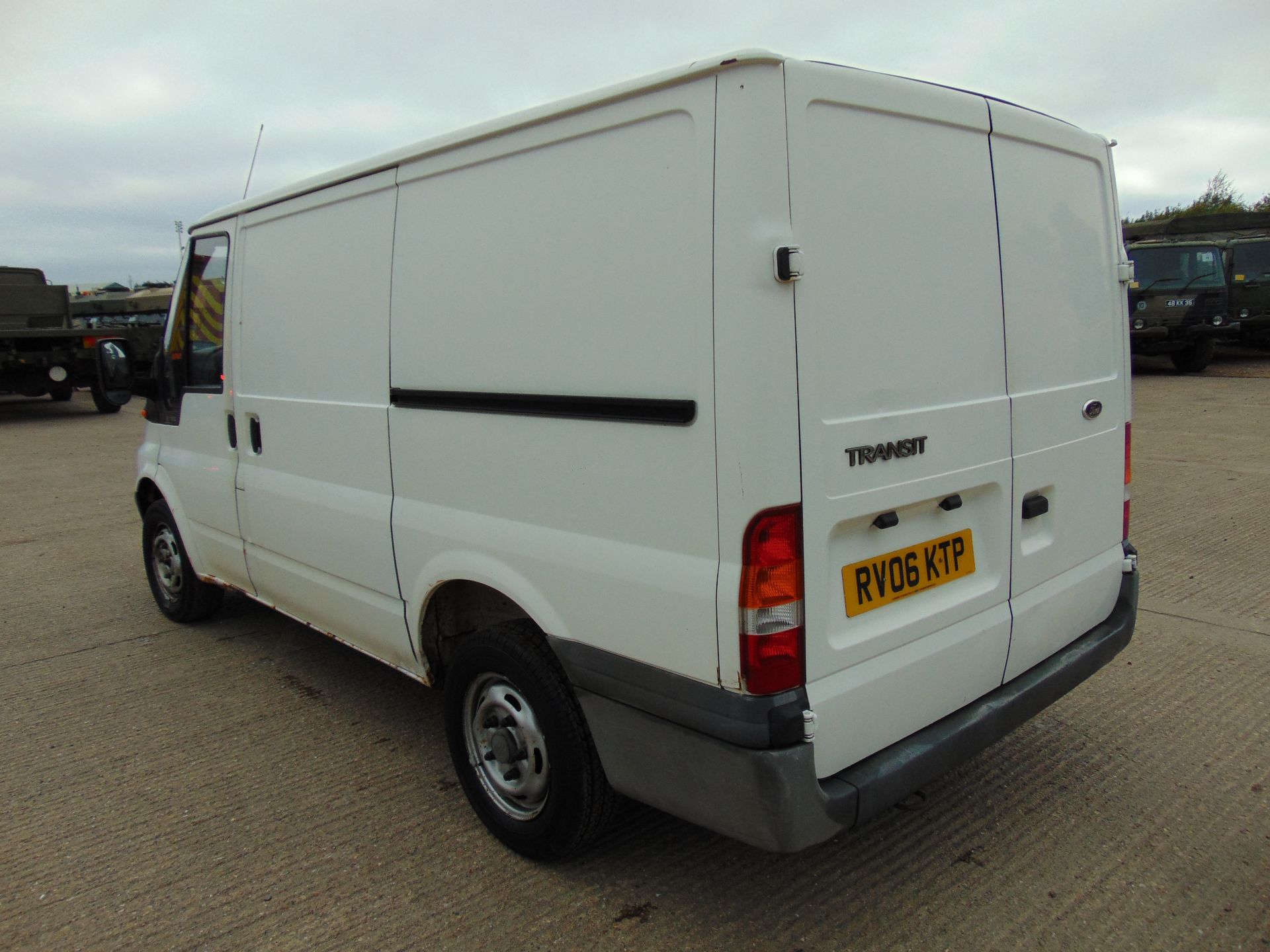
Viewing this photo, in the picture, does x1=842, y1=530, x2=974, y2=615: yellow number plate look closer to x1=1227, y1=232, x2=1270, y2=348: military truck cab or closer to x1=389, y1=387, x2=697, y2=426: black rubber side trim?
x1=389, y1=387, x2=697, y2=426: black rubber side trim

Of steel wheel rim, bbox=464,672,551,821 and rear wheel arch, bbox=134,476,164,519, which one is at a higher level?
rear wheel arch, bbox=134,476,164,519

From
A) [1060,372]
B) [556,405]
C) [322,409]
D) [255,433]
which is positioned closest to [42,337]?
[255,433]

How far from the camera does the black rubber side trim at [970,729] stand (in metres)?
2.21

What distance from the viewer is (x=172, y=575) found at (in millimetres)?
4977

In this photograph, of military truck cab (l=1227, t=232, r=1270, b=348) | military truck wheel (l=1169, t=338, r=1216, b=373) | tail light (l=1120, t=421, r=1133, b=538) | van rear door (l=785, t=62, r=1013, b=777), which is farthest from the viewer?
military truck cab (l=1227, t=232, r=1270, b=348)

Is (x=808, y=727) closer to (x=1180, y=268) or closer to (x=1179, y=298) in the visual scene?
(x=1179, y=298)

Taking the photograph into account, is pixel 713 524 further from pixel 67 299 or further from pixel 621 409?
pixel 67 299

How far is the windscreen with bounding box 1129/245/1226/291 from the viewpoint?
14805mm

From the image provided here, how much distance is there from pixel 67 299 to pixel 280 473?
49.6ft

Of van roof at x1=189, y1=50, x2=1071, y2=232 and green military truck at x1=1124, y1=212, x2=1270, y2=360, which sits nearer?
van roof at x1=189, y1=50, x2=1071, y2=232

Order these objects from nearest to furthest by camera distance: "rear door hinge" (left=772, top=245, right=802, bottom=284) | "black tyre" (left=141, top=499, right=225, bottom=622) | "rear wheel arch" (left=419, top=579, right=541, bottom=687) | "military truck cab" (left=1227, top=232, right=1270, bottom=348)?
"rear door hinge" (left=772, top=245, right=802, bottom=284)
"rear wheel arch" (left=419, top=579, right=541, bottom=687)
"black tyre" (left=141, top=499, right=225, bottom=622)
"military truck cab" (left=1227, top=232, right=1270, bottom=348)

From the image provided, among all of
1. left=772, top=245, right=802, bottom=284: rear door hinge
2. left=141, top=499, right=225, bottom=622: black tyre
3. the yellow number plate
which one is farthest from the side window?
the yellow number plate

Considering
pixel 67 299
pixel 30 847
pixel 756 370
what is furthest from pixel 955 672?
pixel 67 299

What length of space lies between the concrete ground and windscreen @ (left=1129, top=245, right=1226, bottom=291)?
39.5 ft
